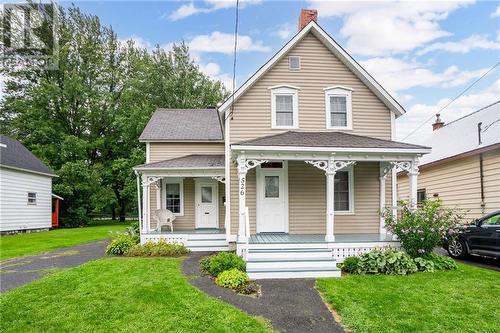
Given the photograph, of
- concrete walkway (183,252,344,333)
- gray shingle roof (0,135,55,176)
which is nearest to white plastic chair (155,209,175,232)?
concrete walkway (183,252,344,333)

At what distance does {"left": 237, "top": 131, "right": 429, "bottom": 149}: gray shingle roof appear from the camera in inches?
383

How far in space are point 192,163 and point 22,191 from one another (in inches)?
524

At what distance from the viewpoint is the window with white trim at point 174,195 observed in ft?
46.8

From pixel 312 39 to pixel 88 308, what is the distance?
10526mm

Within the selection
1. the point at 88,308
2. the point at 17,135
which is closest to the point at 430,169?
the point at 88,308

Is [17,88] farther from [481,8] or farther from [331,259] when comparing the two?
[481,8]

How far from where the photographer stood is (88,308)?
5.97 metres

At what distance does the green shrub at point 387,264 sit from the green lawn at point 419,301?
296 millimetres

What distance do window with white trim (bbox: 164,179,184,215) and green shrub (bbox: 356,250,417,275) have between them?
27.0 feet

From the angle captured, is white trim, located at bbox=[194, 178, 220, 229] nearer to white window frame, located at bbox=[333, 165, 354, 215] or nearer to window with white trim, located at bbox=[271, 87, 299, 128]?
window with white trim, located at bbox=[271, 87, 299, 128]

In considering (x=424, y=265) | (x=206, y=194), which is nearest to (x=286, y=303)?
(x=424, y=265)

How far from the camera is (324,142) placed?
1001 centimetres

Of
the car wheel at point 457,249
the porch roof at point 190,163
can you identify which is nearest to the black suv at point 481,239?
the car wheel at point 457,249

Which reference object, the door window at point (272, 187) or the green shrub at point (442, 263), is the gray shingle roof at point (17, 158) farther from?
the green shrub at point (442, 263)
